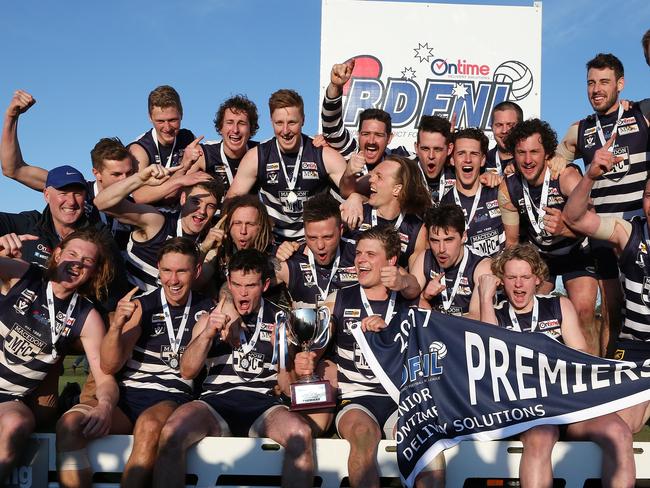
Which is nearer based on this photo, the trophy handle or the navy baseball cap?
the trophy handle

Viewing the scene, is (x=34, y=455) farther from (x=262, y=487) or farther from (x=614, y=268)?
(x=614, y=268)

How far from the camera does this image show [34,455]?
4238 mm

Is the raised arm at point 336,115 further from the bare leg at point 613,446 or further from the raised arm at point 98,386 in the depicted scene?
the bare leg at point 613,446

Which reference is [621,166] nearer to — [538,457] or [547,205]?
[547,205]

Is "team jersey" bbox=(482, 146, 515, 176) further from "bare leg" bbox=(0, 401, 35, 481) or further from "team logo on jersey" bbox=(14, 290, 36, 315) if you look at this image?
"bare leg" bbox=(0, 401, 35, 481)

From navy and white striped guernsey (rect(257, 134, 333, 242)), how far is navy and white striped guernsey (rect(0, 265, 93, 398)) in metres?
2.12

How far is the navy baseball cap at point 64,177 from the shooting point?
5336mm

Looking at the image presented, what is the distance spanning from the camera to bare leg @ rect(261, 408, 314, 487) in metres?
4.12

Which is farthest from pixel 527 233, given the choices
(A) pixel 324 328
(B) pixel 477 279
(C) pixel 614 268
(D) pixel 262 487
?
(D) pixel 262 487

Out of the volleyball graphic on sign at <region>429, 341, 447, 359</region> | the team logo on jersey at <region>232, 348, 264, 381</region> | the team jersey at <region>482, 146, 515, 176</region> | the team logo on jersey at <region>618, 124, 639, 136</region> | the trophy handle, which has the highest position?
the team logo on jersey at <region>618, 124, 639, 136</region>

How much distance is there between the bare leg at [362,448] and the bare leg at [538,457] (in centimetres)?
85

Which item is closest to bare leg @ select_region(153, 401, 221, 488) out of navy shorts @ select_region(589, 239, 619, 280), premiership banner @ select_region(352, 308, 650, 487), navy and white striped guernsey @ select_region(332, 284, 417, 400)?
navy and white striped guernsey @ select_region(332, 284, 417, 400)

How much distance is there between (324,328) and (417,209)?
1.66m

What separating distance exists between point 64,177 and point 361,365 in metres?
2.61
